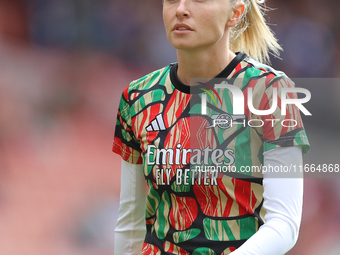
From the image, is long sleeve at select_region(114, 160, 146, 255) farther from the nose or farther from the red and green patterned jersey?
the nose

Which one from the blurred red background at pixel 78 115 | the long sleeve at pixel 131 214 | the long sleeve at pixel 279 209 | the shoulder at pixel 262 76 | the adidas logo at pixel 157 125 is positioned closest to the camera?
the long sleeve at pixel 279 209

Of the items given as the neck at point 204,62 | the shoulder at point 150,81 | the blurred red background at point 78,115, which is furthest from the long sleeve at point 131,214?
the blurred red background at point 78,115

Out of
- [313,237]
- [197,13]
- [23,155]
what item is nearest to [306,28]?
[313,237]

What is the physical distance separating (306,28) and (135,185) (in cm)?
259

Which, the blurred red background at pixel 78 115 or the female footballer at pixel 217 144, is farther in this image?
the blurred red background at pixel 78 115

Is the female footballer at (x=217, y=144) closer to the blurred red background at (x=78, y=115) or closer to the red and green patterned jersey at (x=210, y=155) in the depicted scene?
the red and green patterned jersey at (x=210, y=155)

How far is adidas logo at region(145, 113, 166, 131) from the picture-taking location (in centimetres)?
132

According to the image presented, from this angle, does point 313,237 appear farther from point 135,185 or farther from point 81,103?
point 135,185

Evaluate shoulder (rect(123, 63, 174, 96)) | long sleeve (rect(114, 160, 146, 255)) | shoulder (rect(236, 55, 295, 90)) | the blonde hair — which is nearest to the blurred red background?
long sleeve (rect(114, 160, 146, 255))

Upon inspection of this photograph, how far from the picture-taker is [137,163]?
1.50 meters

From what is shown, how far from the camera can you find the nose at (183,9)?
118 cm

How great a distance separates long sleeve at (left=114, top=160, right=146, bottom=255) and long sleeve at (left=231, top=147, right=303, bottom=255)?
528 mm

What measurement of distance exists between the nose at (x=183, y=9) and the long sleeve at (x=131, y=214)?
0.55 m

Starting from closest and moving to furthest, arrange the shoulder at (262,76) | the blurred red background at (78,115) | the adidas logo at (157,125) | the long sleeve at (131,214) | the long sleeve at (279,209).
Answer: the long sleeve at (279,209) → the shoulder at (262,76) → the adidas logo at (157,125) → the long sleeve at (131,214) → the blurred red background at (78,115)
